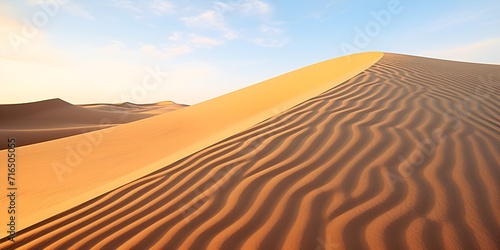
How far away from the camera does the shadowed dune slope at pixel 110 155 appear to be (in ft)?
12.4

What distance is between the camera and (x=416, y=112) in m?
4.23

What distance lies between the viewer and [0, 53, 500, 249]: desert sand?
2057mm

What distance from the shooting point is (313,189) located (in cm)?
256

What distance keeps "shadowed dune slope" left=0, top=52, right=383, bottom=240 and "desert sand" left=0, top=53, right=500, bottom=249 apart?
5 cm

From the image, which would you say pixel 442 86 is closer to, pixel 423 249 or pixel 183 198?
pixel 423 249

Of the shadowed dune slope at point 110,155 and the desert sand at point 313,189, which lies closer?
the desert sand at point 313,189

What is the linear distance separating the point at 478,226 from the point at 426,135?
5.61ft

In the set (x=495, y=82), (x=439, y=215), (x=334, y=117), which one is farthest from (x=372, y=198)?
(x=495, y=82)

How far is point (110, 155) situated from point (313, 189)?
4950 millimetres

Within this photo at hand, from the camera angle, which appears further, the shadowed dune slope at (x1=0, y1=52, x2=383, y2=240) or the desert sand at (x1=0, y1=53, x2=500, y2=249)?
the shadowed dune slope at (x1=0, y1=52, x2=383, y2=240)

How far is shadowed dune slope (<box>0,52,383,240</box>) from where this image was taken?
379 cm

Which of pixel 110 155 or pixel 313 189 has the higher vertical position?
pixel 110 155

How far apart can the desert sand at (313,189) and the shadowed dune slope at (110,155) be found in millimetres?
54

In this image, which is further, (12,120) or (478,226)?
(12,120)
